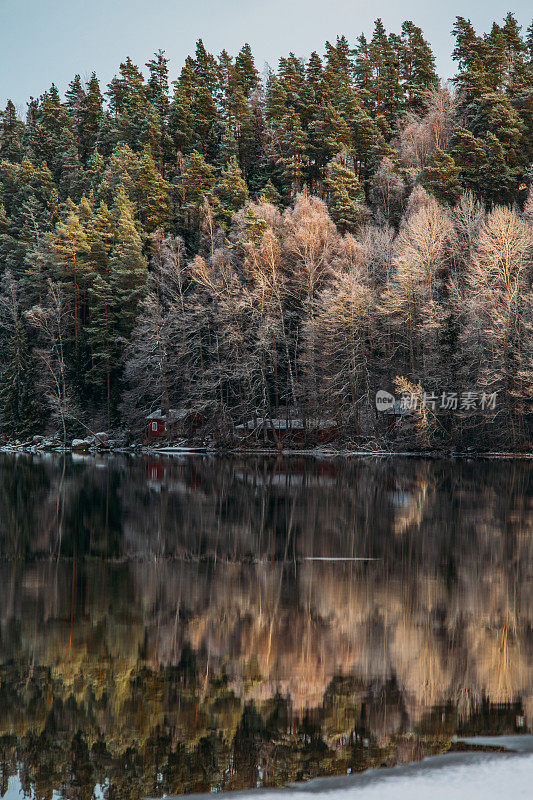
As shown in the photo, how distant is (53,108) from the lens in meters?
102

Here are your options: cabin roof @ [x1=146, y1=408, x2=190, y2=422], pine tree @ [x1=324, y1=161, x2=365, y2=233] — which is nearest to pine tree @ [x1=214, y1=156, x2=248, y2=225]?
pine tree @ [x1=324, y1=161, x2=365, y2=233]

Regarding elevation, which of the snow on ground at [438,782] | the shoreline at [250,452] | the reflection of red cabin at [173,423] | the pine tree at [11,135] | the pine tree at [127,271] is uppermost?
the pine tree at [11,135]

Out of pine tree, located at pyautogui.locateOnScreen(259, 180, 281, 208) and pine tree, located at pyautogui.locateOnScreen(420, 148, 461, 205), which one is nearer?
pine tree, located at pyautogui.locateOnScreen(420, 148, 461, 205)

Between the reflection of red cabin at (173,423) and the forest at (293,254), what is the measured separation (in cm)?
83

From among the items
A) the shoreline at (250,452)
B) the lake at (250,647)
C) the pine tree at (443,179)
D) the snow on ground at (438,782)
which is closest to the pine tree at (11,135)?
the shoreline at (250,452)

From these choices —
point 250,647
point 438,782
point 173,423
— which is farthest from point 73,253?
point 438,782

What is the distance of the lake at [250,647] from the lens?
624 centimetres

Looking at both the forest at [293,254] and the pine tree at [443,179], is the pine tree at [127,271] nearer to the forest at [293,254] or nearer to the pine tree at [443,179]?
the forest at [293,254]

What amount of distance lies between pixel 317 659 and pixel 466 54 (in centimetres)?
8047

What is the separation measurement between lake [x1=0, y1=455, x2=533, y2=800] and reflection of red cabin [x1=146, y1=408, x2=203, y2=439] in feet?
127

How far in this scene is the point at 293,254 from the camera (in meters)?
55.5

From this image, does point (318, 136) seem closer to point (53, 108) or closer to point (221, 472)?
point (53, 108)

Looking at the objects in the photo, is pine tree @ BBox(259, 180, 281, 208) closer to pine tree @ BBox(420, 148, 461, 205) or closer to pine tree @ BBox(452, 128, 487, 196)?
pine tree @ BBox(420, 148, 461, 205)

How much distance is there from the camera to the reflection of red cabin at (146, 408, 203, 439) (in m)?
58.6
